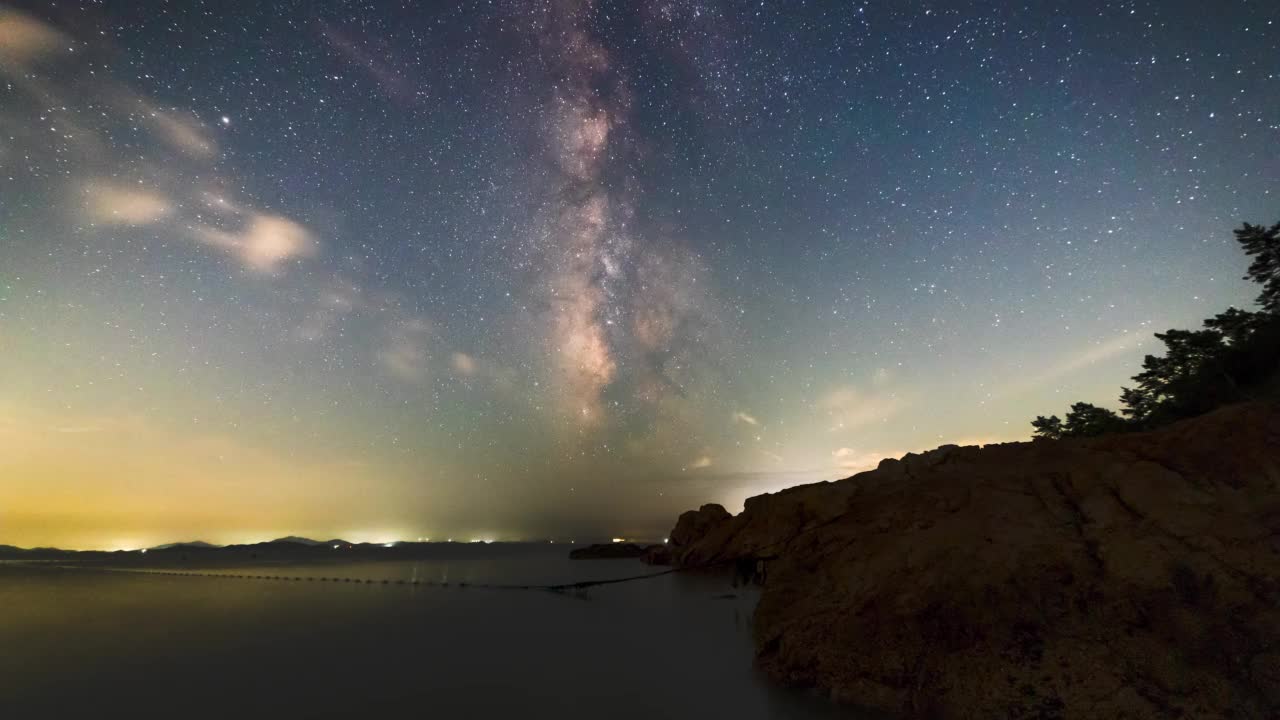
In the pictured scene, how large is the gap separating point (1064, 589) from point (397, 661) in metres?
13.8

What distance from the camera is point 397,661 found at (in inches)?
513

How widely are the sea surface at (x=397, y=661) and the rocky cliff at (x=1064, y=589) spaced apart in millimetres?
1357

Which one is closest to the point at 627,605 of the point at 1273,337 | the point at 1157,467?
the point at 1157,467

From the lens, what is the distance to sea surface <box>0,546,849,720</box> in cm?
956

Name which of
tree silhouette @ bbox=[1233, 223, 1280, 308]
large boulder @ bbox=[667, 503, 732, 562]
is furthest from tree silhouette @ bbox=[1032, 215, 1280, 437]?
large boulder @ bbox=[667, 503, 732, 562]

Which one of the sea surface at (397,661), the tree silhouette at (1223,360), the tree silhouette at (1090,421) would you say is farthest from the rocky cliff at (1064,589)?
the tree silhouette at (1090,421)

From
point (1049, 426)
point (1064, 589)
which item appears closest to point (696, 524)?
point (1049, 426)

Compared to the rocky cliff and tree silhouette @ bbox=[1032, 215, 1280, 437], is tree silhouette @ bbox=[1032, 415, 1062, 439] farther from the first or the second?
the rocky cliff

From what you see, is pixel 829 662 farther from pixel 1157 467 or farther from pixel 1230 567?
pixel 1157 467

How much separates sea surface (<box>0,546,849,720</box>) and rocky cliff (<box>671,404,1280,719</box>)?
136 cm

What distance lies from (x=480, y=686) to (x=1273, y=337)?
128ft

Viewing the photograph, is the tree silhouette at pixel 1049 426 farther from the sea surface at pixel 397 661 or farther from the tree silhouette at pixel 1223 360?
the sea surface at pixel 397 661

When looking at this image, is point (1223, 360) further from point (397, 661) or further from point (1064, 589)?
point (397, 661)

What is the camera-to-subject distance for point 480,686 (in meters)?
10.8
